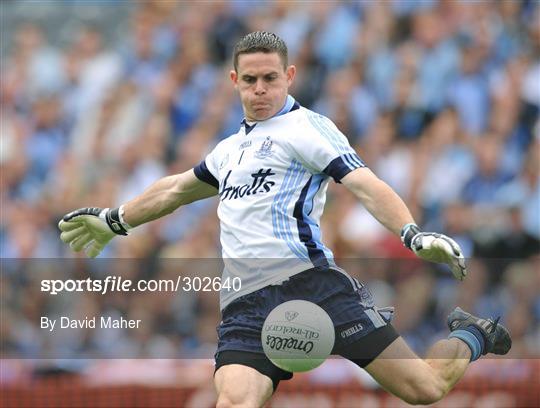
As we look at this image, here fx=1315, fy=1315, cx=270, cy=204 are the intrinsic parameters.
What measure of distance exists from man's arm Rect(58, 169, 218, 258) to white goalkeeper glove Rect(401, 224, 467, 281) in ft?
5.66

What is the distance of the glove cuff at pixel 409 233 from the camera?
6773 mm

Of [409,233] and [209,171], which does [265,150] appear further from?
[409,233]

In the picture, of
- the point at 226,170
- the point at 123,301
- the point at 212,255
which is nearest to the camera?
the point at 226,170

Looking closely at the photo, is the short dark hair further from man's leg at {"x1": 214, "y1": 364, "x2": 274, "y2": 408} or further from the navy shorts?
man's leg at {"x1": 214, "y1": 364, "x2": 274, "y2": 408}

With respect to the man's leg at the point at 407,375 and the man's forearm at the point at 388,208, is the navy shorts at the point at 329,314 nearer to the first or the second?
the man's leg at the point at 407,375

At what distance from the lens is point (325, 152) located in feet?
23.6

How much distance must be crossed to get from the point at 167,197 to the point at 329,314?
4.78ft

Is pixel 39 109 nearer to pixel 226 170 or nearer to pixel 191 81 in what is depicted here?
pixel 191 81

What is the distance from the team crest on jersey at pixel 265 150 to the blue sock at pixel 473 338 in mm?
1607

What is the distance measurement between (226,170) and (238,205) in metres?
0.28

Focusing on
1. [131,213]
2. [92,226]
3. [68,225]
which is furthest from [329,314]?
[68,225]

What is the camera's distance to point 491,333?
7934 mm

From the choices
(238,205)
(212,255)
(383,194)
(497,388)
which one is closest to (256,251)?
(238,205)
